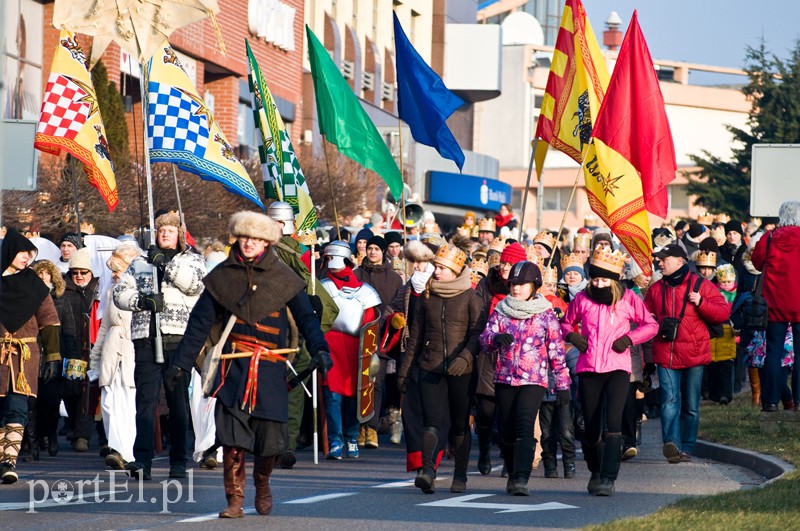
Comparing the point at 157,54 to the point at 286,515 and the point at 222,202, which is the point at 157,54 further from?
the point at 222,202

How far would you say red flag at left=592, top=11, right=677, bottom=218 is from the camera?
1664cm

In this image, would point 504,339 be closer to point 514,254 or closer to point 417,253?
point 514,254

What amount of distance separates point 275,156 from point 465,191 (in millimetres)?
47176

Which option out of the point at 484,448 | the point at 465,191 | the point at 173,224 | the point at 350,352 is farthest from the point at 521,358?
the point at 465,191

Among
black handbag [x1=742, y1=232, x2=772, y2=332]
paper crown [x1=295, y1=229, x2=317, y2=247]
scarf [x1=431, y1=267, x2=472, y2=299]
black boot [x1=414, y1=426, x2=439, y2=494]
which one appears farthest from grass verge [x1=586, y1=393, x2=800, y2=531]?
paper crown [x1=295, y1=229, x2=317, y2=247]

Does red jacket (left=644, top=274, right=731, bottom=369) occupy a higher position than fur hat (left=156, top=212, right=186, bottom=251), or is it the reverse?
fur hat (left=156, top=212, right=186, bottom=251)

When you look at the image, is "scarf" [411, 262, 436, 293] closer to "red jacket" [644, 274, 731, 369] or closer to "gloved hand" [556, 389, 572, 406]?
"gloved hand" [556, 389, 572, 406]

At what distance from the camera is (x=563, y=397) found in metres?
13.6

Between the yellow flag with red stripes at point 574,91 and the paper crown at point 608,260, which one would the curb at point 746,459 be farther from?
the yellow flag with red stripes at point 574,91

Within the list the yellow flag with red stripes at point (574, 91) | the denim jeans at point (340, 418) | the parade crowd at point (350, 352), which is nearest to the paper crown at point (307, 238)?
the parade crowd at point (350, 352)

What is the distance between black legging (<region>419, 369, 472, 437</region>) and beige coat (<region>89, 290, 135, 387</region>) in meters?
2.47

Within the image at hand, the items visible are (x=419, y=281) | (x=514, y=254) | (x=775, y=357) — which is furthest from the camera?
(x=775, y=357)

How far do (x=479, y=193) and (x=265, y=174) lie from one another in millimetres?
48713

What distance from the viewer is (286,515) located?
10500mm
